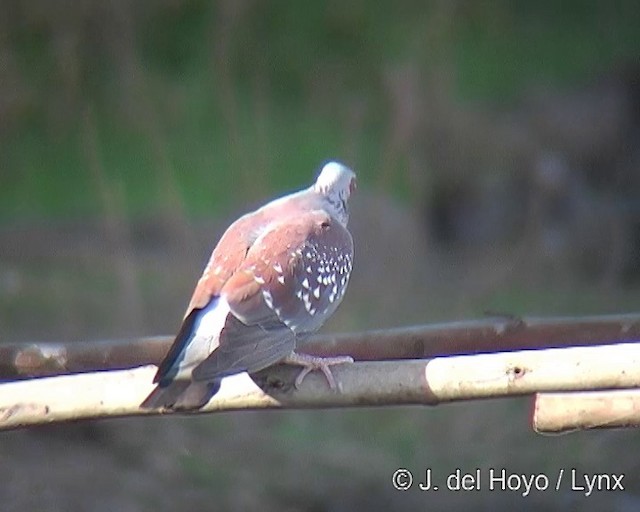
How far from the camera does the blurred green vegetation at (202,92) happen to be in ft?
12.1

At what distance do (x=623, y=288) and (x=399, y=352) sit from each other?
220cm

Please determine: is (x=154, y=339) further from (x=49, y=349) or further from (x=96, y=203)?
(x=96, y=203)

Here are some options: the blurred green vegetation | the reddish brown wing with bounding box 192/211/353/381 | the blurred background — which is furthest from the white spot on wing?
the blurred green vegetation

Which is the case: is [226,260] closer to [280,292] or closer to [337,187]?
[280,292]

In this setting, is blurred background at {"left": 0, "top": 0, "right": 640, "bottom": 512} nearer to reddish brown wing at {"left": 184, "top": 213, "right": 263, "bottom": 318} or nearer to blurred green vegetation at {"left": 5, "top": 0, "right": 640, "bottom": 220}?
blurred green vegetation at {"left": 5, "top": 0, "right": 640, "bottom": 220}

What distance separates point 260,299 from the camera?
68.6 inches

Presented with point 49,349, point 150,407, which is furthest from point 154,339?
point 150,407

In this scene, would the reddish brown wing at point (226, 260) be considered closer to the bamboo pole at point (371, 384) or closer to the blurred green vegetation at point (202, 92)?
the bamboo pole at point (371, 384)

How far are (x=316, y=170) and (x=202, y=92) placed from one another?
0.48 metres

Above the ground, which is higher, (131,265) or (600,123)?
(600,123)

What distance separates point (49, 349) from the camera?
207cm

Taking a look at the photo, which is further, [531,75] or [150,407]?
[531,75]

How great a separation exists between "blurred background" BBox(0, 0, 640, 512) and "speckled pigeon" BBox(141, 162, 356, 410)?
1552 millimetres

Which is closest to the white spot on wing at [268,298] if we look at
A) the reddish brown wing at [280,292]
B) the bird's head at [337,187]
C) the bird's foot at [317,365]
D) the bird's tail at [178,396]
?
the reddish brown wing at [280,292]
